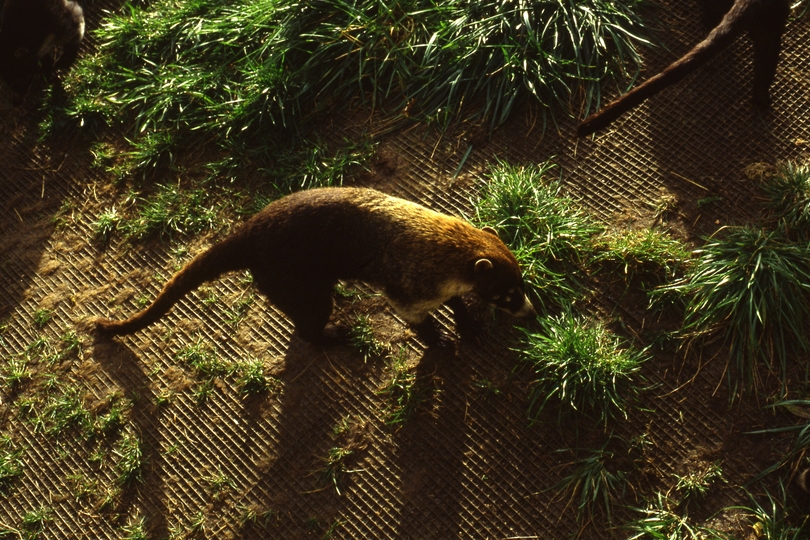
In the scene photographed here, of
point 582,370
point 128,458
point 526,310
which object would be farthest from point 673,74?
point 128,458

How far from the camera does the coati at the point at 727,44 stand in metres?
3.15

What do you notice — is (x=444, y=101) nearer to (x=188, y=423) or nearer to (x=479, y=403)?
(x=479, y=403)

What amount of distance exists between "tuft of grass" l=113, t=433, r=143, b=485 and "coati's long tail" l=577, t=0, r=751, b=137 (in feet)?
9.57

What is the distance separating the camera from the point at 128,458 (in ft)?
12.5

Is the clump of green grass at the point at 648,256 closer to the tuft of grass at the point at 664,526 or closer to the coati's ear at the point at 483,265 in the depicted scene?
the coati's ear at the point at 483,265

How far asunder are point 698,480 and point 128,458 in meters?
3.01

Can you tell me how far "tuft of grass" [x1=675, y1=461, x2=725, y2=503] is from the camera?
326 centimetres

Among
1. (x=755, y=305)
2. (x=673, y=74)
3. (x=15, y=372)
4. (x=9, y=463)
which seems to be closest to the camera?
(x=673, y=74)

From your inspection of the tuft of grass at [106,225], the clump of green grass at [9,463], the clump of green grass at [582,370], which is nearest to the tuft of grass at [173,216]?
the tuft of grass at [106,225]

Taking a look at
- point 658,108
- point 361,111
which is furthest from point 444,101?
point 658,108

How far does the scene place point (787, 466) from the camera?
126 inches

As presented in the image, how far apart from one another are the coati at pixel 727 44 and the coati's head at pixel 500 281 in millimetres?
714

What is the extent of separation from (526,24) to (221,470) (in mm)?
3277

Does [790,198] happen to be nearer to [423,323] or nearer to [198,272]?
[423,323]
